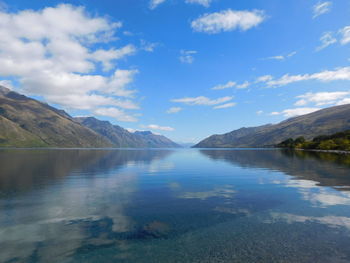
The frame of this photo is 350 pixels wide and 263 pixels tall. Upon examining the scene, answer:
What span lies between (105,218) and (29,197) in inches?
686

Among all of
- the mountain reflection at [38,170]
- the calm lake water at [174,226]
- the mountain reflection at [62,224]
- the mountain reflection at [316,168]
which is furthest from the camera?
the mountain reflection at [316,168]

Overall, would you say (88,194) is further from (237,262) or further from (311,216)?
(311,216)

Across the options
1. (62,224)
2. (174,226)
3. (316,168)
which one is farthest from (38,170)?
(316,168)

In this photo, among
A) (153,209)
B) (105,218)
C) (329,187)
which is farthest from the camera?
(329,187)

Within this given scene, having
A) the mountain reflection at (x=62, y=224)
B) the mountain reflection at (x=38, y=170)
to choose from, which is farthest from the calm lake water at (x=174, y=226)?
the mountain reflection at (x=38, y=170)

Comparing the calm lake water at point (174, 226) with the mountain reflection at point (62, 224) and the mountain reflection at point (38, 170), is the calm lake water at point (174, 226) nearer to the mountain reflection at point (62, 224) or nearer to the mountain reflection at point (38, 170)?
the mountain reflection at point (62, 224)

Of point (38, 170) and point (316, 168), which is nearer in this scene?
point (38, 170)

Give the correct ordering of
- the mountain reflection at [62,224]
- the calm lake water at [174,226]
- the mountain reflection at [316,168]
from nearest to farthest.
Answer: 1. the calm lake water at [174,226]
2. the mountain reflection at [62,224]
3. the mountain reflection at [316,168]

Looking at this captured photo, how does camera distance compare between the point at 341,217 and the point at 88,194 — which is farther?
the point at 88,194

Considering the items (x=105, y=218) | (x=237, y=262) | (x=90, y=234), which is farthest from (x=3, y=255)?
(x=237, y=262)

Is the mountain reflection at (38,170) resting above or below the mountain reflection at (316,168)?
above

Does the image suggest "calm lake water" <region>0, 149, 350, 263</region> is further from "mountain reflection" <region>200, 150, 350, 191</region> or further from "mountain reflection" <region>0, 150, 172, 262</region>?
"mountain reflection" <region>200, 150, 350, 191</region>

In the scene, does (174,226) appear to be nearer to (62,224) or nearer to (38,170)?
(62,224)

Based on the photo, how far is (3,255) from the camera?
1606 cm
